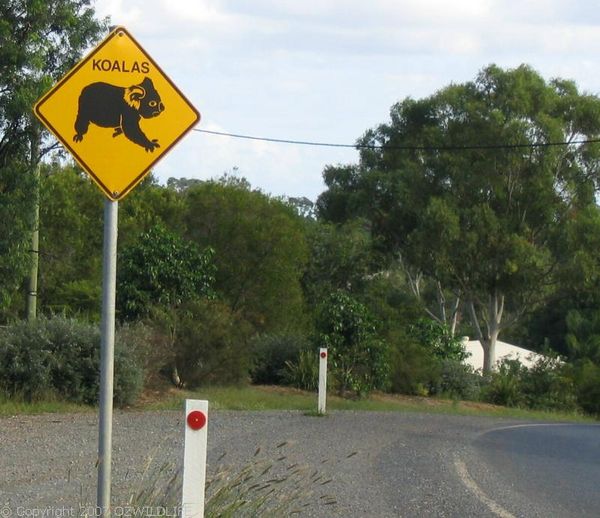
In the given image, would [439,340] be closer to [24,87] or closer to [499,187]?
[499,187]

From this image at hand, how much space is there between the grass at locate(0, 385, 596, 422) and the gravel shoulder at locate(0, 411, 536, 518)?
86 centimetres

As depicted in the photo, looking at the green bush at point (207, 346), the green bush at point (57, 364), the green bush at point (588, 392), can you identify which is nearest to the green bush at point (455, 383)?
the green bush at point (588, 392)

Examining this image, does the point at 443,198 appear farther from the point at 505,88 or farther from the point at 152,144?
the point at 152,144

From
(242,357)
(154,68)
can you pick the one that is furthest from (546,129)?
(154,68)

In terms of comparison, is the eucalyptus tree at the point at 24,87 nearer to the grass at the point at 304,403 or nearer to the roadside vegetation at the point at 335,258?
the roadside vegetation at the point at 335,258

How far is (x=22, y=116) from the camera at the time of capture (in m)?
18.4

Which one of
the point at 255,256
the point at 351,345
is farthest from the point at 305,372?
the point at 255,256

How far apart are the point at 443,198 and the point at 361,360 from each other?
1934 centimetres

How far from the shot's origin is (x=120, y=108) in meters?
6.11

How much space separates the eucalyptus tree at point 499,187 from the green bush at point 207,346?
2032 centimetres

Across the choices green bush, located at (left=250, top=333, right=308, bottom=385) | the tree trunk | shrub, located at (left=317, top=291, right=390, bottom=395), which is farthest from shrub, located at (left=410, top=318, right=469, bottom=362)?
the tree trunk

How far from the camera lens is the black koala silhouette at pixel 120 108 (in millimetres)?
6039

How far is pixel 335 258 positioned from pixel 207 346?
66.3ft

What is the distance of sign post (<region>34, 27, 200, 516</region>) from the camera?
19.7ft
